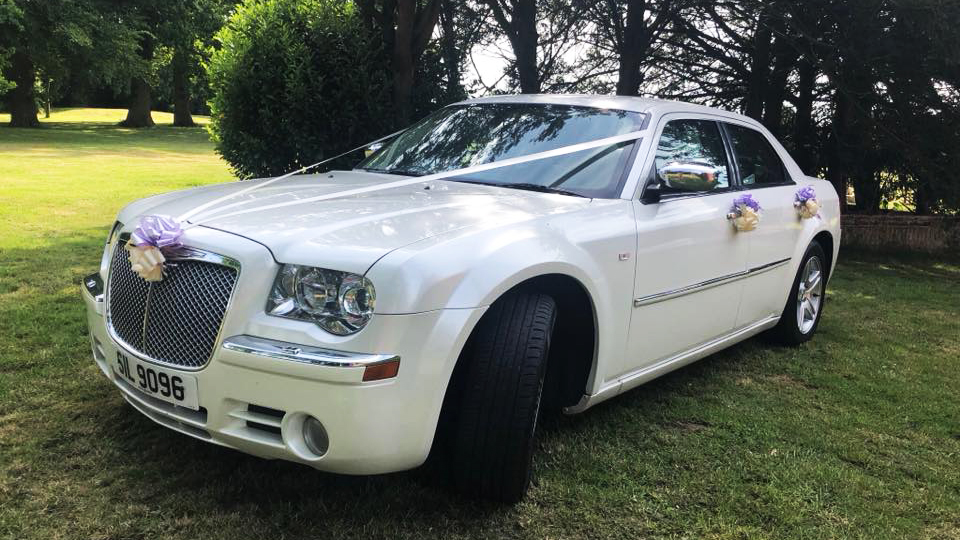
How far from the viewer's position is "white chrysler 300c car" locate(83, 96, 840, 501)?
233 cm

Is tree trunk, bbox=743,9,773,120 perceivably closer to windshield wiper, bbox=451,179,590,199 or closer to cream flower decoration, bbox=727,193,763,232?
cream flower decoration, bbox=727,193,763,232

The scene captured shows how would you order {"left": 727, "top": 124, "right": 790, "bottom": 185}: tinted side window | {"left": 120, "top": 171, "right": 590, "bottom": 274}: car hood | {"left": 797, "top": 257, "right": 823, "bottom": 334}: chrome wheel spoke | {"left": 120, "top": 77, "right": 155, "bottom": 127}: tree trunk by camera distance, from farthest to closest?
{"left": 120, "top": 77, "right": 155, "bottom": 127}: tree trunk < {"left": 797, "top": 257, "right": 823, "bottom": 334}: chrome wheel spoke < {"left": 727, "top": 124, "right": 790, "bottom": 185}: tinted side window < {"left": 120, "top": 171, "right": 590, "bottom": 274}: car hood

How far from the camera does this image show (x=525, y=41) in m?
8.88

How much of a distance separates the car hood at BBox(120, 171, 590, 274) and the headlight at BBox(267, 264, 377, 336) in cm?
4

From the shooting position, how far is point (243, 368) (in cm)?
235

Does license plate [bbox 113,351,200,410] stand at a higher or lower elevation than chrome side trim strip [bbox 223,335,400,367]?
lower

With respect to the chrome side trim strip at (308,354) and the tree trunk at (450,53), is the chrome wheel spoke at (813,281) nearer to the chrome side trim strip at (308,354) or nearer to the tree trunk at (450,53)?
the chrome side trim strip at (308,354)

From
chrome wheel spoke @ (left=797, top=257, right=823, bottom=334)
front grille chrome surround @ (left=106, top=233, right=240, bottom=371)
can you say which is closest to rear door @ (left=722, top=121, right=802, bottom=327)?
chrome wheel spoke @ (left=797, top=257, right=823, bottom=334)

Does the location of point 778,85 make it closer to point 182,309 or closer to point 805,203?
point 805,203

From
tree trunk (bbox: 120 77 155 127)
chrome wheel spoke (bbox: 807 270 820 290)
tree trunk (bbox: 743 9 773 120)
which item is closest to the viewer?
chrome wheel spoke (bbox: 807 270 820 290)

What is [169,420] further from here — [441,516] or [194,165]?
[194,165]

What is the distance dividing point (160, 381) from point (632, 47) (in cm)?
835

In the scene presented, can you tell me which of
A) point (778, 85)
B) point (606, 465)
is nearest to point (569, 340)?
point (606, 465)

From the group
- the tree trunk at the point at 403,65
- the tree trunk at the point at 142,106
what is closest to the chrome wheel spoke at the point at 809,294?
the tree trunk at the point at 403,65
